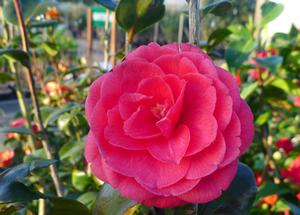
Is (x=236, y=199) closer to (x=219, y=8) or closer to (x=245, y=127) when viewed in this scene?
(x=245, y=127)

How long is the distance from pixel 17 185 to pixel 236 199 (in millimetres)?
280

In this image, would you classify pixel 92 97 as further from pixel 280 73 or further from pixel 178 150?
pixel 280 73

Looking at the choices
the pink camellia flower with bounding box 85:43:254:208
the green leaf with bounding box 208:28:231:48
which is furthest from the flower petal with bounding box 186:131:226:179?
the green leaf with bounding box 208:28:231:48

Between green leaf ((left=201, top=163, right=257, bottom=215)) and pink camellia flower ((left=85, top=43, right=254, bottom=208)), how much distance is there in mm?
121

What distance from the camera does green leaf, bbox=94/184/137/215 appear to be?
18.6 inches

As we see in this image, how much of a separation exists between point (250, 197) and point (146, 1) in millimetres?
343

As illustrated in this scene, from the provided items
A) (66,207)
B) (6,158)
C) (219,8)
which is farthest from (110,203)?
(6,158)

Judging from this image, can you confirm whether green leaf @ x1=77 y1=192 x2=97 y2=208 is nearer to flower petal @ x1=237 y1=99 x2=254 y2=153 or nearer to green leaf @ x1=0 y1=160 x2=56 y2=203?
green leaf @ x1=0 y1=160 x2=56 y2=203

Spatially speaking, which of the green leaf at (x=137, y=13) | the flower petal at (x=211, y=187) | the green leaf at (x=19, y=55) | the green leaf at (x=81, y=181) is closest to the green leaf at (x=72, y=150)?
the green leaf at (x=81, y=181)

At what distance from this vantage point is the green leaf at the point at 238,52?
91 centimetres

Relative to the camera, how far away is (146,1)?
633 mm

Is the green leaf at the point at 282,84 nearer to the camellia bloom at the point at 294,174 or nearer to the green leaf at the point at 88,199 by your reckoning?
the camellia bloom at the point at 294,174

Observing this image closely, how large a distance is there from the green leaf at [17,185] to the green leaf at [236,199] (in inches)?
8.7

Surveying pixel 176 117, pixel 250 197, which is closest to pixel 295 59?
pixel 250 197
